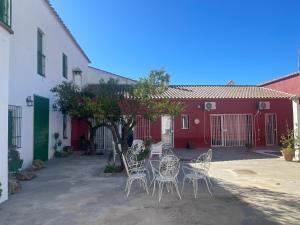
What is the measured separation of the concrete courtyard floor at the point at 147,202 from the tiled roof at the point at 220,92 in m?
10.2

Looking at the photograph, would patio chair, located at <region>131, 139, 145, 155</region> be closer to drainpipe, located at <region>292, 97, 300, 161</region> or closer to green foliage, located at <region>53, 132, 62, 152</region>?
green foliage, located at <region>53, 132, 62, 152</region>

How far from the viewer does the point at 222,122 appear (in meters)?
20.7

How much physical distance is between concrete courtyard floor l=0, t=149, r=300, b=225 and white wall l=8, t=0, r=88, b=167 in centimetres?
258

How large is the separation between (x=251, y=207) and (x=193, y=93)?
602 inches

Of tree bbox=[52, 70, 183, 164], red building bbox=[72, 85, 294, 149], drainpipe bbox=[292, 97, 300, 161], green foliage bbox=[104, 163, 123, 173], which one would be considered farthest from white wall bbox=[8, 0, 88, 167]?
drainpipe bbox=[292, 97, 300, 161]

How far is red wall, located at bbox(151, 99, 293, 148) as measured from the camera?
2020 centimetres

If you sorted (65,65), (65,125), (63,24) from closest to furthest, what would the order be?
1. (63,24)
2. (65,65)
3. (65,125)

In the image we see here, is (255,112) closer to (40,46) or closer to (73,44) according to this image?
(73,44)

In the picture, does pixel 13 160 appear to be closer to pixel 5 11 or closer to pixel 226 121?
pixel 5 11

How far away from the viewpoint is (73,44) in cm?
1917

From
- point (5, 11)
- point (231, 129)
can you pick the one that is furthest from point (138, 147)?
point (231, 129)

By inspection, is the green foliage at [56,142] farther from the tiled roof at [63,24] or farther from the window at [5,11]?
the window at [5,11]

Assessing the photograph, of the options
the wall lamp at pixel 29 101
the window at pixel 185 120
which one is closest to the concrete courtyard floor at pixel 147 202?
the wall lamp at pixel 29 101

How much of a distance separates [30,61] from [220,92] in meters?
14.1
